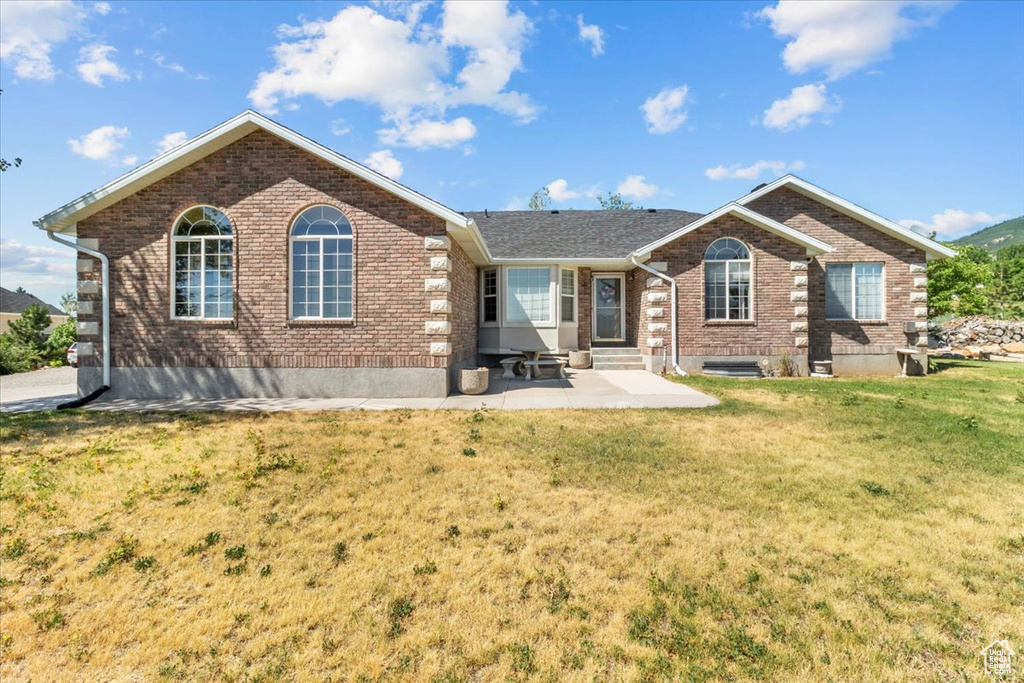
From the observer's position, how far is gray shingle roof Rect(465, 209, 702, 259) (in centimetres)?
1661

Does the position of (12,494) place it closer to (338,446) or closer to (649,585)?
(338,446)

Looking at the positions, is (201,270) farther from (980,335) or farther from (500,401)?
(980,335)

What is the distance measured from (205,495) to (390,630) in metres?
3.30

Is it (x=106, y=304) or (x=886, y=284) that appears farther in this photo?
(x=886, y=284)

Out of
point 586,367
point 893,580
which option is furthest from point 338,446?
point 586,367

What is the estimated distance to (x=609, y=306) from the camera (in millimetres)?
17766

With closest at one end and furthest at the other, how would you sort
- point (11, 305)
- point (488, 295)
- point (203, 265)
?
1. point (203, 265)
2. point (488, 295)
3. point (11, 305)

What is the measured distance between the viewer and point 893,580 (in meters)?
3.52

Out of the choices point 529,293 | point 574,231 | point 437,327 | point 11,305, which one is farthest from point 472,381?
point 11,305

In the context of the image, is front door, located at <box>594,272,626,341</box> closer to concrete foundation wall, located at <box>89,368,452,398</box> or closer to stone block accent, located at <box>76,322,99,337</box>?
concrete foundation wall, located at <box>89,368,452,398</box>

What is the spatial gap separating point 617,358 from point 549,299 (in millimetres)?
3020

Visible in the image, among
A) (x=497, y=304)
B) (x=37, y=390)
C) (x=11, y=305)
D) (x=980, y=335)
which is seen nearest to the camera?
(x=37, y=390)

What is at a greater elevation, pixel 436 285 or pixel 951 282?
pixel 951 282

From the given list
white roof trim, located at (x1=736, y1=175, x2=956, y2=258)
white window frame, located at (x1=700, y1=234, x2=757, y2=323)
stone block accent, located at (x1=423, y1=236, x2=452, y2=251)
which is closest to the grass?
stone block accent, located at (x1=423, y1=236, x2=452, y2=251)
